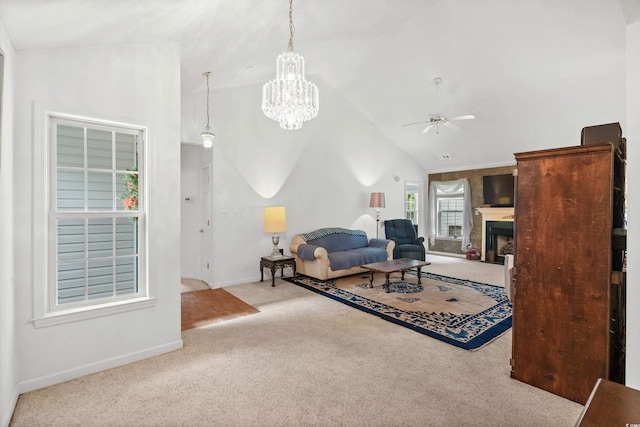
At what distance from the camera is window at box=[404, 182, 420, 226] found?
8.61 m

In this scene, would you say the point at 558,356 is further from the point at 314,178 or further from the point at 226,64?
the point at 314,178

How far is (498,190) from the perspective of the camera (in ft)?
24.5

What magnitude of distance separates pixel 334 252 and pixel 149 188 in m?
3.78

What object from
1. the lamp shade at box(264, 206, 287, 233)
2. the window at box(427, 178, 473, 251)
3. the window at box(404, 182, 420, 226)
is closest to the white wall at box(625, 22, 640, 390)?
the lamp shade at box(264, 206, 287, 233)

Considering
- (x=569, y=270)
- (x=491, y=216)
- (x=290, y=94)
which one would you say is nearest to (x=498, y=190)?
(x=491, y=216)

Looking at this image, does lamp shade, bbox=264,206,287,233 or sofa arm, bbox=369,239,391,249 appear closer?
lamp shade, bbox=264,206,287,233

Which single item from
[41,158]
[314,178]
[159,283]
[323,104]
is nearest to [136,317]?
[159,283]

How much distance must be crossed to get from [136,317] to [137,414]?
90cm

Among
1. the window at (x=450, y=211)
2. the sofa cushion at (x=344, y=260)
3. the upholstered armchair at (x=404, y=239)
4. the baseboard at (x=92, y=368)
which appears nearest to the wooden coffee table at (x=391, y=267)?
the sofa cushion at (x=344, y=260)

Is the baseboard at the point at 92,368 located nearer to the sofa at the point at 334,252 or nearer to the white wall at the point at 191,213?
the sofa at the point at 334,252

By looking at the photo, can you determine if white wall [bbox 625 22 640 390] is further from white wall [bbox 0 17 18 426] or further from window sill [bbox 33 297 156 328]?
white wall [bbox 0 17 18 426]

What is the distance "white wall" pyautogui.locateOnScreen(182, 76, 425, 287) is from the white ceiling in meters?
0.45

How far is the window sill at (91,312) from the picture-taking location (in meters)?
2.32

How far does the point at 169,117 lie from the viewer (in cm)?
288
